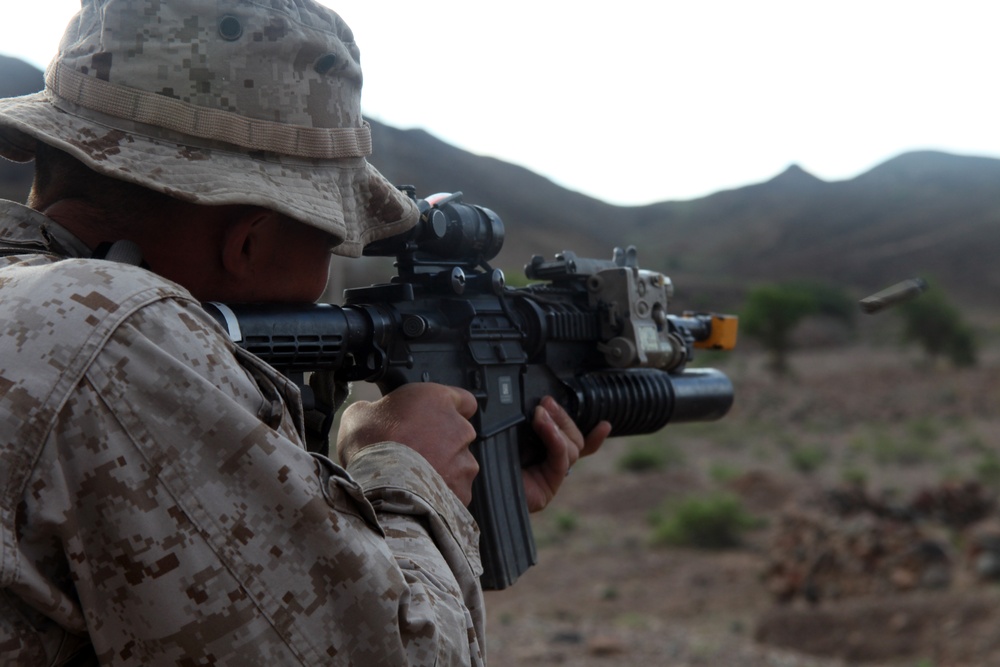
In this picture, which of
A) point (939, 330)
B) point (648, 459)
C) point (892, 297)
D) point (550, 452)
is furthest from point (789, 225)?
point (550, 452)

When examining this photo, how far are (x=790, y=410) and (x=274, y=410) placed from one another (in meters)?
24.3

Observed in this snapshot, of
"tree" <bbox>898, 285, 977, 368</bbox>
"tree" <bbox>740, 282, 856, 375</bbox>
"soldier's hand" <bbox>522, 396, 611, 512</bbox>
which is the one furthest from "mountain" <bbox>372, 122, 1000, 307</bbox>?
"soldier's hand" <bbox>522, 396, 611, 512</bbox>

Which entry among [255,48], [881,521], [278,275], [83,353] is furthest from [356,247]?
[881,521]

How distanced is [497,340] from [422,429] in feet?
2.35

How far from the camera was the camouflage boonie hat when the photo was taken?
173 cm

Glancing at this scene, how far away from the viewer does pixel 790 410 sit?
80.9ft

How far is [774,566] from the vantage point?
1020 cm

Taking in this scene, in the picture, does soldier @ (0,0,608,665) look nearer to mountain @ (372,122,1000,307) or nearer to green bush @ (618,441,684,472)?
green bush @ (618,441,684,472)

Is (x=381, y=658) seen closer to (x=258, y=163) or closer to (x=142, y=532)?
(x=142, y=532)

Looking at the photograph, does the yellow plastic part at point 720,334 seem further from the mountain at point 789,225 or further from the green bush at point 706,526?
the mountain at point 789,225

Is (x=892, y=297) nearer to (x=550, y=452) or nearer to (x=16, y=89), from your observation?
(x=550, y=452)

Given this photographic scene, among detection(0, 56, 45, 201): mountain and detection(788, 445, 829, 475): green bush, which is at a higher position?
detection(0, 56, 45, 201): mountain

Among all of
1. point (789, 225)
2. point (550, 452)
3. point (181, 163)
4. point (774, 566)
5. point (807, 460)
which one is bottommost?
point (807, 460)

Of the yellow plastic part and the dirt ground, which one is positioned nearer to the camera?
the yellow plastic part
